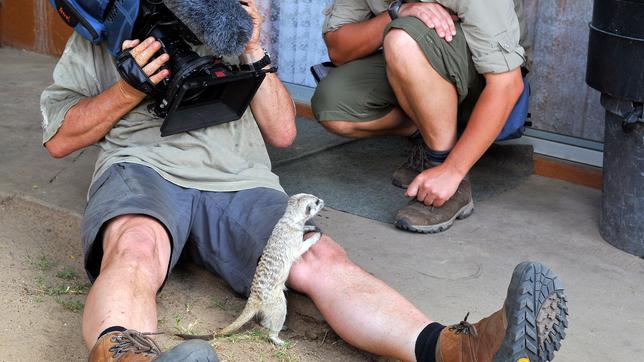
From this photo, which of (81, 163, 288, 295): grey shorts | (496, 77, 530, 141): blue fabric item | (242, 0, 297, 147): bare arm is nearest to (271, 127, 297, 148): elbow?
(242, 0, 297, 147): bare arm

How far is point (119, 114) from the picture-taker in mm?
2898

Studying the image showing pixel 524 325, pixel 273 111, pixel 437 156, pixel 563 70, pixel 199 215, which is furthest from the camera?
pixel 563 70

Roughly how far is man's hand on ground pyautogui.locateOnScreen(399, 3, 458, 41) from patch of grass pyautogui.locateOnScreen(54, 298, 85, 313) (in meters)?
1.57

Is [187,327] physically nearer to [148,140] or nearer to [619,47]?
[148,140]

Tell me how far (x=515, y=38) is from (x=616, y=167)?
1.95 feet

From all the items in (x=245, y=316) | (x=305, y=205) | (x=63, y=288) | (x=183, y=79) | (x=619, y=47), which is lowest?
(x=63, y=288)

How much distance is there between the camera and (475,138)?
11.3 ft

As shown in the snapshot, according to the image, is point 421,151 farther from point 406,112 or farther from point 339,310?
point 339,310

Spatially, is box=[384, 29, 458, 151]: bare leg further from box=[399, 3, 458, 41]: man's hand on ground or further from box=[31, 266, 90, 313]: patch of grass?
box=[31, 266, 90, 313]: patch of grass

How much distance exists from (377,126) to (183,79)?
128cm

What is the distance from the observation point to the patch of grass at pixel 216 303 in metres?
2.94

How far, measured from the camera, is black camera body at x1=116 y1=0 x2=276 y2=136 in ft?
8.97

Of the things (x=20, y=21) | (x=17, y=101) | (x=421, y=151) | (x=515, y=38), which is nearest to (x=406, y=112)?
(x=421, y=151)

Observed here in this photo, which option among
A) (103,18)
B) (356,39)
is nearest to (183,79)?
(103,18)
